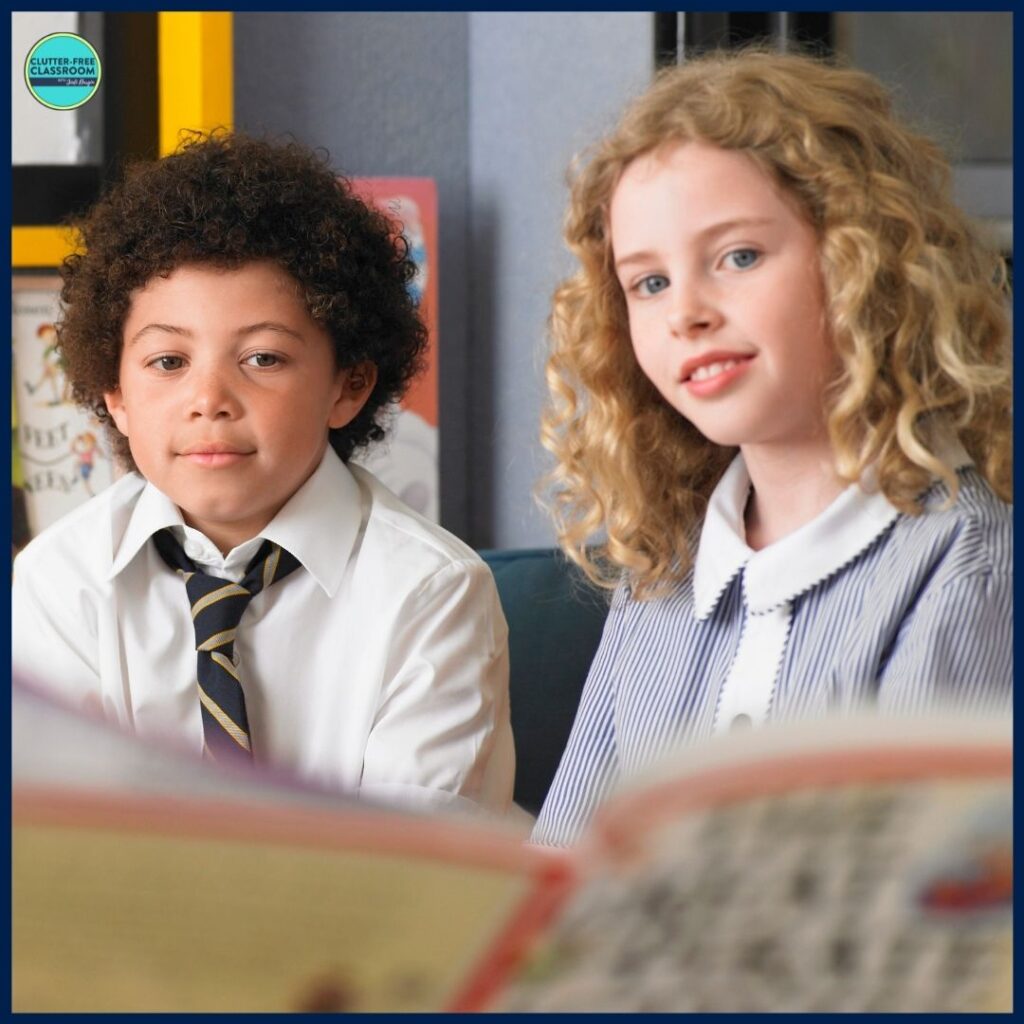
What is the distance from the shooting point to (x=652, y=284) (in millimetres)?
776

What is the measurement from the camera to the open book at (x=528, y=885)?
41cm

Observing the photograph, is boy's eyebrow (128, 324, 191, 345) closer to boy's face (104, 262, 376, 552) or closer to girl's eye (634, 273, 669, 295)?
boy's face (104, 262, 376, 552)

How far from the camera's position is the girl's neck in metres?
0.80

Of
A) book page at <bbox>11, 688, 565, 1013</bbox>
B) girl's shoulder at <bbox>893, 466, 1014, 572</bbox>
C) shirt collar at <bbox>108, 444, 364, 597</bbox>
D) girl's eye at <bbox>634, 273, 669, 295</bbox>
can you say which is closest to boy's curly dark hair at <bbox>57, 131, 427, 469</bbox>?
shirt collar at <bbox>108, 444, 364, 597</bbox>

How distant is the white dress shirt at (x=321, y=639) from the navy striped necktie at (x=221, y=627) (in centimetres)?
1

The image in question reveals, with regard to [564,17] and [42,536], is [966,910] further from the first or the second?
[564,17]

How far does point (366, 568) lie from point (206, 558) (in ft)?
0.39

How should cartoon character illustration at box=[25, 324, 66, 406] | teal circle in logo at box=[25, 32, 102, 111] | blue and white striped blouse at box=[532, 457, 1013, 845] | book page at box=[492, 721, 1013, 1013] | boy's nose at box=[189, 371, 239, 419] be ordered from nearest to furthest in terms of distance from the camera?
book page at box=[492, 721, 1013, 1013] → blue and white striped blouse at box=[532, 457, 1013, 845] → boy's nose at box=[189, 371, 239, 419] → teal circle in logo at box=[25, 32, 102, 111] → cartoon character illustration at box=[25, 324, 66, 406]

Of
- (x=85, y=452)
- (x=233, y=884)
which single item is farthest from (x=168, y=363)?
(x=85, y=452)

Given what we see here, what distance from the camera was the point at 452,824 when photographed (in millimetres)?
423

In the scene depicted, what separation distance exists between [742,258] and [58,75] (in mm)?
693

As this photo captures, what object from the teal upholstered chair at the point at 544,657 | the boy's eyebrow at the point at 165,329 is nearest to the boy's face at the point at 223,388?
the boy's eyebrow at the point at 165,329

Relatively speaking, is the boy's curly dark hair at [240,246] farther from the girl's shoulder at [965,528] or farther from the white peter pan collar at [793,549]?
the girl's shoulder at [965,528]

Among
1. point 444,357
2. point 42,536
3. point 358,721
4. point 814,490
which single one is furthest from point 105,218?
point 444,357
